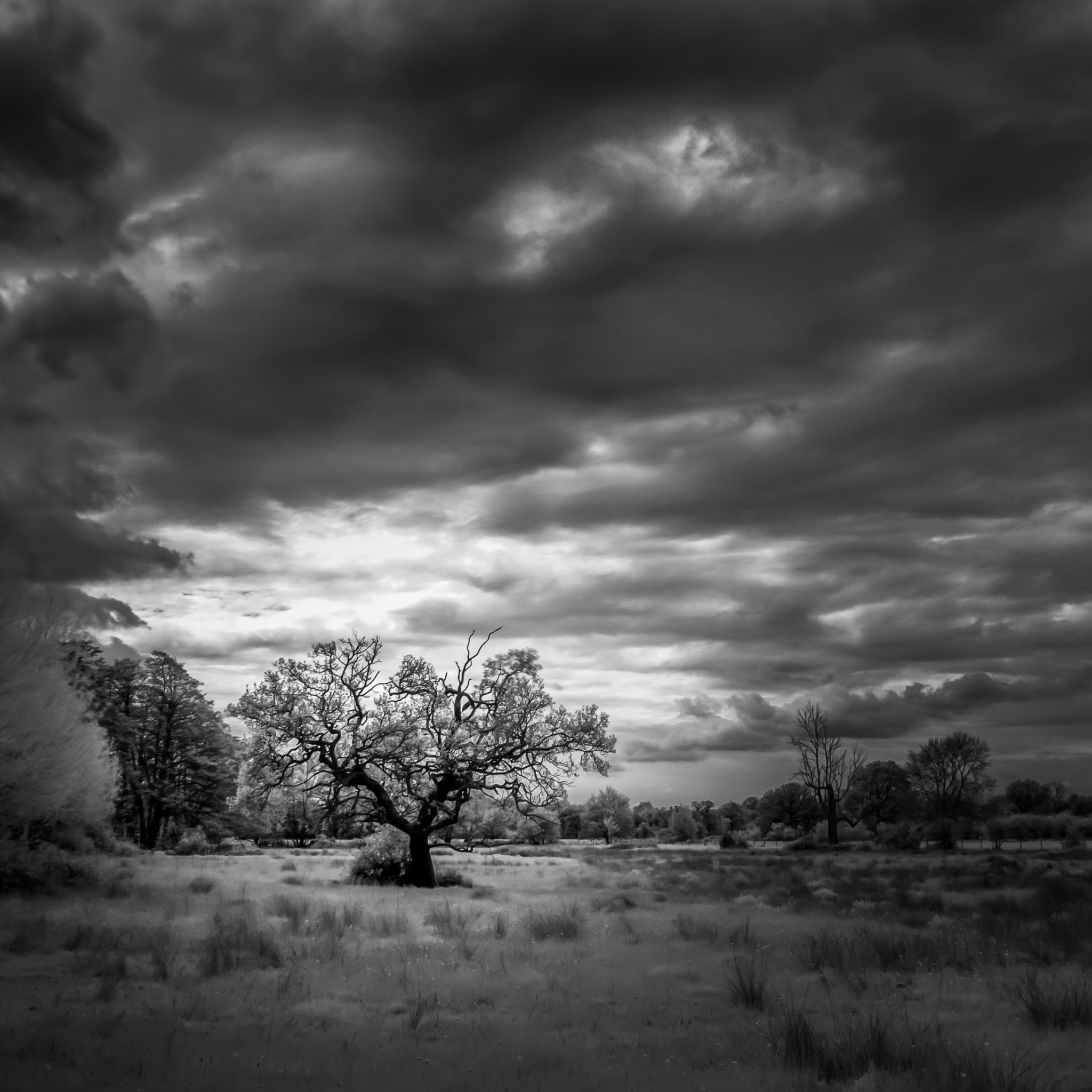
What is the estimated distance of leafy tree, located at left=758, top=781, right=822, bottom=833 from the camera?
371 feet

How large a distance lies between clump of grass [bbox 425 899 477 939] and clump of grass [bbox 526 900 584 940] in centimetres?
134

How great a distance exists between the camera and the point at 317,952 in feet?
44.8

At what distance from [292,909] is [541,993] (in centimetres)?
879

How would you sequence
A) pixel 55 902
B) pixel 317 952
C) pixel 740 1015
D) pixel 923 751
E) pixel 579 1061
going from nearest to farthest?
1. pixel 579 1061
2. pixel 740 1015
3. pixel 317 952
4. pixel 55 902
5. pixel 923 751

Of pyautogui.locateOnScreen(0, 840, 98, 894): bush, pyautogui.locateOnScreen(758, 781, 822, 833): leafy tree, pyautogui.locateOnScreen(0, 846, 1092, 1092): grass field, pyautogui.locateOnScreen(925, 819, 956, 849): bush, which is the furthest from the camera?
pyautogui.locateOnScreen(758, 781, 822, 833): leafy tree

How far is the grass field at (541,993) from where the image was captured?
779cm

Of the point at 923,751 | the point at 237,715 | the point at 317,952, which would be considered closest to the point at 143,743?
the point at 237,715

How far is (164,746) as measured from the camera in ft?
192

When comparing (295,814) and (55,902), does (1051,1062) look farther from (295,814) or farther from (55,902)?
(295,814)

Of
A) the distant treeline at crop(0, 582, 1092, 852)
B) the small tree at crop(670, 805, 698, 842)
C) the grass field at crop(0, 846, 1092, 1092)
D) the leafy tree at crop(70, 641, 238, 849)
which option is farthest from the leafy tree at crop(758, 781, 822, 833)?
the grass field at crop(0, 846, 1092, 1092)

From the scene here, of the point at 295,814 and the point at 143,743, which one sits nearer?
the point at 295,814

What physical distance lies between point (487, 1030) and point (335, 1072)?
2.15m

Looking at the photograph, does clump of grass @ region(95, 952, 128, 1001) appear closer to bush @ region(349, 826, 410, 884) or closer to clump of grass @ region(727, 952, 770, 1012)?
clump of grass @ region(727, 952, 770, 1012)

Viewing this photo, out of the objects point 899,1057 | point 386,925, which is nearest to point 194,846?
point 386,925
